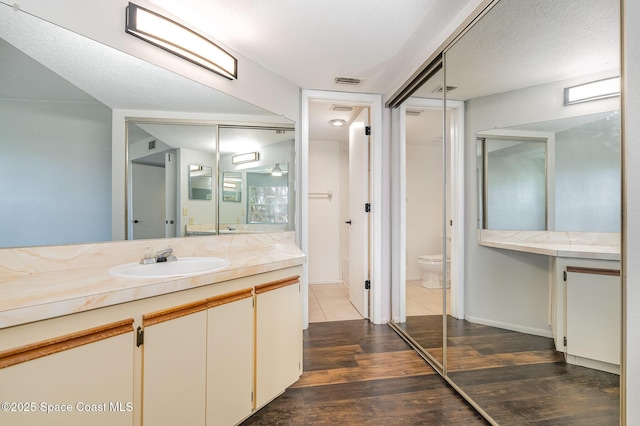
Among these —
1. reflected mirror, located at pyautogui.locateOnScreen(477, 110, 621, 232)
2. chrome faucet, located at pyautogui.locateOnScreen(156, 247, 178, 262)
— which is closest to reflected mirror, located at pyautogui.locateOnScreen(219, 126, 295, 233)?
chrome faucet, located at pyautogui.locateOnScreen(156, 247, 178, 262)

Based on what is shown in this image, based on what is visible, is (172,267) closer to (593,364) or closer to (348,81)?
(593,364)

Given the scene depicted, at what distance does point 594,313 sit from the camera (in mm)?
1009

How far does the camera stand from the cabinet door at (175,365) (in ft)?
3.39

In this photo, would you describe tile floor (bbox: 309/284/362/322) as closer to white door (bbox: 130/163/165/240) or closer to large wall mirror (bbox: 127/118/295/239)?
large wall mirror (bbox: 127/118/295/239)

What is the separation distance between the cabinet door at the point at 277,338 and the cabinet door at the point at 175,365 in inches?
12.9

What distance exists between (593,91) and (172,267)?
2.05 meters

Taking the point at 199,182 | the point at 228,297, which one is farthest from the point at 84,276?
the point at 199,182

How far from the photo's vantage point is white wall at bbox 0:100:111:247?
3.69 feet

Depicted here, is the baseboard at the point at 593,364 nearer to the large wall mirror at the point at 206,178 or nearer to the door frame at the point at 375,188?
the door frame at the point at 375,188

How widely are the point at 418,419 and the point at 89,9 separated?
2.68m

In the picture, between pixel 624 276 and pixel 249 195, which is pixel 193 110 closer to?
pixel 249 195

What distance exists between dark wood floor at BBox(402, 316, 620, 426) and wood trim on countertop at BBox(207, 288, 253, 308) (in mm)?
1424

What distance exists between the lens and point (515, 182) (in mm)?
1348

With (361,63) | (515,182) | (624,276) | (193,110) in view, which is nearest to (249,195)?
(193,110)
